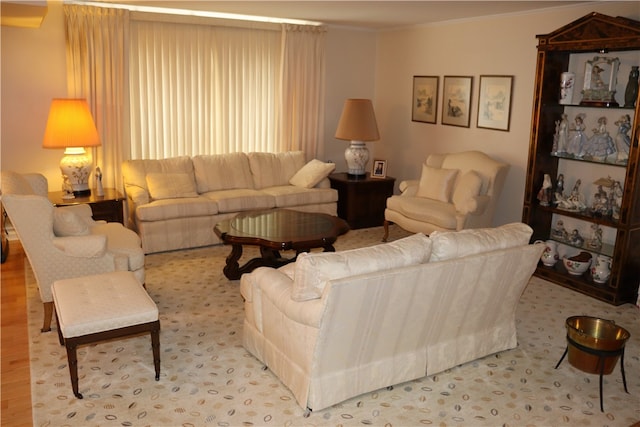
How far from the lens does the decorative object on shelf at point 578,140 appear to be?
5.31 m

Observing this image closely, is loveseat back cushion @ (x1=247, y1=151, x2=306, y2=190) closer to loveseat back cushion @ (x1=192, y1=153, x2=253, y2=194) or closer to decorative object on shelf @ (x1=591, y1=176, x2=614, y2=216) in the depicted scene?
loveseat back cushion @ (x1=192, y1=153, x2=253, y2=194)

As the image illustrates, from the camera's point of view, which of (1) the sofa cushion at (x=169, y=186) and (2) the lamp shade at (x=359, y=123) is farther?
(2) the lamp shade at (x=359, y=123)

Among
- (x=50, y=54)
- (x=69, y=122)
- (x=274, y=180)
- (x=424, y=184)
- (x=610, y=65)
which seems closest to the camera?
(x=610, y=65)

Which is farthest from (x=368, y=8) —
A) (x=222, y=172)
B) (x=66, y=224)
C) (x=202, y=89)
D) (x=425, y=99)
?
(x=66, y=224)

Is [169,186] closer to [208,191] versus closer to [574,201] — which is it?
[208,191]

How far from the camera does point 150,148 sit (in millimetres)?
6824

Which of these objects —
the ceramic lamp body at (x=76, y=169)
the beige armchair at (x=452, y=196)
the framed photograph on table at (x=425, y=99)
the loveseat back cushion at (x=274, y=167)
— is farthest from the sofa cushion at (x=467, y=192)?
the ceramic lamp body at (x=76, y=169)

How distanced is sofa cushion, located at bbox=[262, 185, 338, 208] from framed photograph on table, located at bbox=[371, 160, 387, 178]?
0.74m

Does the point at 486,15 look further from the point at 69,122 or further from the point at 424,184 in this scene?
the point at 69,122

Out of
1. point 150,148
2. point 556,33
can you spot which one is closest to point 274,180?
point 150,148

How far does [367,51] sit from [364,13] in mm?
1694

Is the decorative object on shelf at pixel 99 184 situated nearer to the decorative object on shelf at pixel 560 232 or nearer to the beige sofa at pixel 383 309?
the beige sofa at pixel 383 309

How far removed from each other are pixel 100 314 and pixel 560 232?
4.53 metres

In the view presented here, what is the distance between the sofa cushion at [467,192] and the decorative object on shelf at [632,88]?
1579 millimetres
